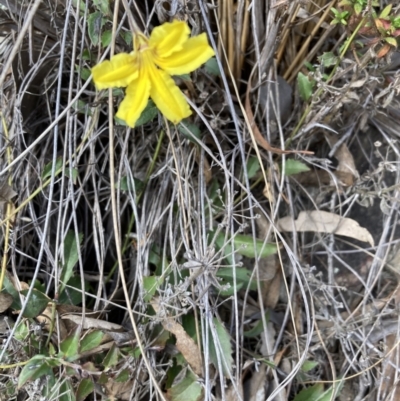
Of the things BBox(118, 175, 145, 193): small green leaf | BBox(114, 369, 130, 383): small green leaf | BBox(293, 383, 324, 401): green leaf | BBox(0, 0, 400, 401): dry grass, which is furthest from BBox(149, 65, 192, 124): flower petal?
BBox(293, 383, 324, 401): green leaf

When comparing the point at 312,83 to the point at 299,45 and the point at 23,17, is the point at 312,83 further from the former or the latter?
the point at 23,17

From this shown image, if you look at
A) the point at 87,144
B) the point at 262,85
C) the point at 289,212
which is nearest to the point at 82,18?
the point at 87,144

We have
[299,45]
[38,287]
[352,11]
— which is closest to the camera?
[352,11]

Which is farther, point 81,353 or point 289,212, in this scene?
point 289,212

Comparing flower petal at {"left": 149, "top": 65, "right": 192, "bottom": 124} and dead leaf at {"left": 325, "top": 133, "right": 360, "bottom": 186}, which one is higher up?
flower petal at {"left": 149, "top": 65, "right": 192, "bottom": 124}

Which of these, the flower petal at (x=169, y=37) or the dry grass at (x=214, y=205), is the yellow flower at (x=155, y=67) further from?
the dry grass at (x=214, y=205)

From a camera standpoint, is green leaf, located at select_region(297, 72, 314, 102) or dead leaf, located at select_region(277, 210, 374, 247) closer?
green leaf, located at select_region(297, 72, 314, 102)

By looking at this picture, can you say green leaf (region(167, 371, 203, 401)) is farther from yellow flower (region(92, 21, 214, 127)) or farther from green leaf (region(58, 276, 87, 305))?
yellow flower (region(92, 21, 214, 127))
